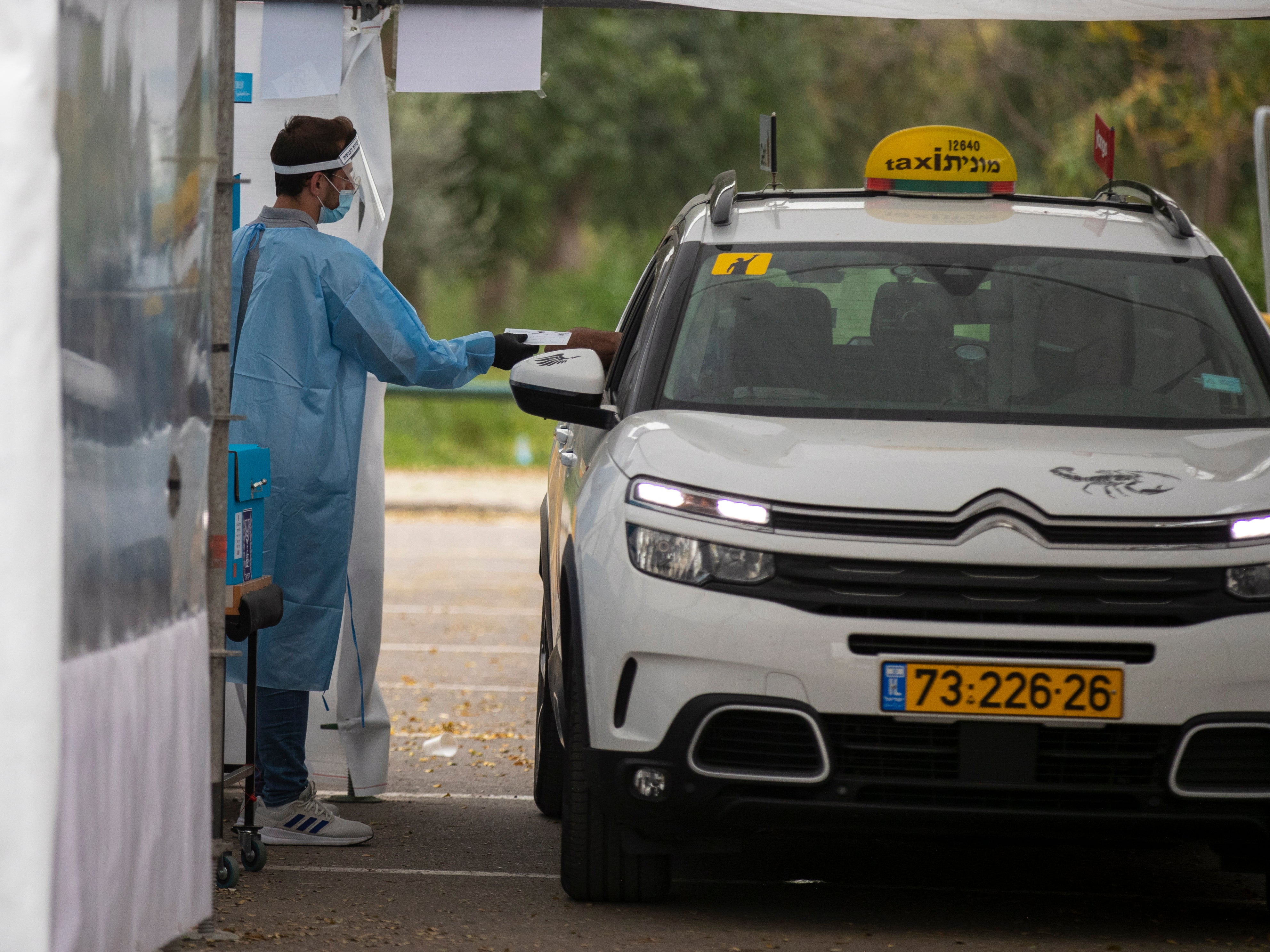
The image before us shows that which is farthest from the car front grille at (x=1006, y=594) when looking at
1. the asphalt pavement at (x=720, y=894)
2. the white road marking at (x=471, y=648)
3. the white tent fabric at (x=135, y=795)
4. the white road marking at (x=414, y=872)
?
the white road marking at (x=471, y=648)

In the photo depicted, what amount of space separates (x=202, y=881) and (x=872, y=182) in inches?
138

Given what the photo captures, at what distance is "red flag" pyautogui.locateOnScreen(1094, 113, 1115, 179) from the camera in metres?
6.39

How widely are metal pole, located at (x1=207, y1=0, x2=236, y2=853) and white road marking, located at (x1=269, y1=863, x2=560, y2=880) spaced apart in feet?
2.54

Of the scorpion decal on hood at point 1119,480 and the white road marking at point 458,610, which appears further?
the white road marking at point 458,610

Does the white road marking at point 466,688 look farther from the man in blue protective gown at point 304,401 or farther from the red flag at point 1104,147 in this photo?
the red flag at point 1104,147

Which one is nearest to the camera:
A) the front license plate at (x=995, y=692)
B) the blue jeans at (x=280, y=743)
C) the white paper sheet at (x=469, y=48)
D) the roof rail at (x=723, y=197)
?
the front license plate at (x=995, y=692)

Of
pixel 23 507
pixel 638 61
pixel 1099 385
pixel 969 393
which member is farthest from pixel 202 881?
pixel 638 61

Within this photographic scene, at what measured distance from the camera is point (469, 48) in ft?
22.5

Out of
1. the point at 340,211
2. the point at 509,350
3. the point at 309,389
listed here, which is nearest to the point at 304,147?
the point at 340,211

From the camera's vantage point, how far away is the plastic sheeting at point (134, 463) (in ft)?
11.3

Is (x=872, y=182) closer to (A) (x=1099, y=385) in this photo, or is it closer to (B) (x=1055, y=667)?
(A) (x=1099, y=385)

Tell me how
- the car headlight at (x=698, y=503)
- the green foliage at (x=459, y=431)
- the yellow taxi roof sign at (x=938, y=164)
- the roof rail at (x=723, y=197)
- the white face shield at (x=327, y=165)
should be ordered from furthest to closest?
the green foliage at (x=459, y=431) < the yellow taxi roof sign at (x=938, y=164) < the white face shield at (x=327, y=165) < the roof rail at (x=723, y=197) < the car headlight at (x=698, y=503)

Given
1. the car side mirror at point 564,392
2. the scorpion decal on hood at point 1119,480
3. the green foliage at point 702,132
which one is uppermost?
the green foliage at point 702,132

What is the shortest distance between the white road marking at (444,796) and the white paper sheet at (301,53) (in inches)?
97.9
